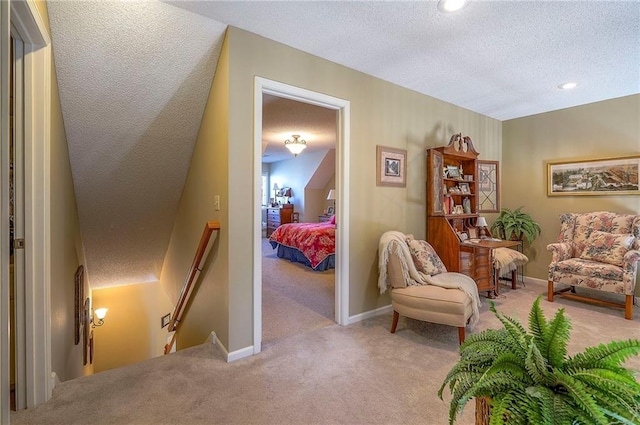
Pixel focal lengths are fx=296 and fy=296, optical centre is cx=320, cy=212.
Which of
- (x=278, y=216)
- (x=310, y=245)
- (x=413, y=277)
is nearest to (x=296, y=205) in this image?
(x=278, y=216)

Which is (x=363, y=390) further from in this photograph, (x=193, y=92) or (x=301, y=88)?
(x=193, y=92)

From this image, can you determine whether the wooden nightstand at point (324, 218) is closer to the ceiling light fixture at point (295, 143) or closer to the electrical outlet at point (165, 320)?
the ceiling light fixture at point (295, 143)

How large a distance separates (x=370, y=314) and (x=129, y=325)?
3.96 metres

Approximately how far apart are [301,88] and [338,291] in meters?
1.88

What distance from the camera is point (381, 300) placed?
316 centimetres


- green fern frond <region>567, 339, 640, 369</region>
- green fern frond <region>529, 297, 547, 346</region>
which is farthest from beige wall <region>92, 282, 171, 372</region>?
green fern frond <region>567, 339, 640, 369</region>

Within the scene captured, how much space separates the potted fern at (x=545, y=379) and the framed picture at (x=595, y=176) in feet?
13.7

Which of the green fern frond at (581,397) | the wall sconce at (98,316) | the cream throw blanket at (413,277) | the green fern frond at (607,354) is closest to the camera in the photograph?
the green fern frond at (581,397)

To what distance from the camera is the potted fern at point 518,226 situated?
14.0ft

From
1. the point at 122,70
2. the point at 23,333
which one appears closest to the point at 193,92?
the point at 122,70

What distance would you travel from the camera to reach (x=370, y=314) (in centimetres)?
304

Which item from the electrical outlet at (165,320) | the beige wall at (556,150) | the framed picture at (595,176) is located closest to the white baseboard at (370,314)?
the beige wall at (556,150)

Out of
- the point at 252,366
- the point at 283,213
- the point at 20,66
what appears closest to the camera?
the point at 20,66

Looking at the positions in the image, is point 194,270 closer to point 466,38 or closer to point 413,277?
point 413,277
